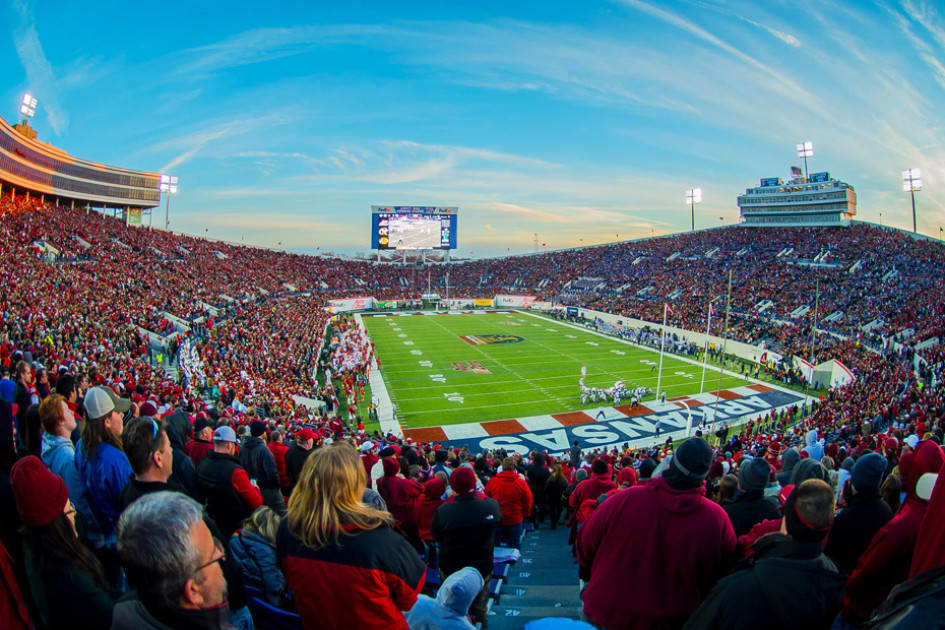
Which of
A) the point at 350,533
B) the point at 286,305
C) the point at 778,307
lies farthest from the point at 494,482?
the point at 778,307

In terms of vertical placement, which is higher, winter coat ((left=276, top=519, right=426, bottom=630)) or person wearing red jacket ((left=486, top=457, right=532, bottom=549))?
winter coat ((left=276, top=519, right=426, bottom=630))

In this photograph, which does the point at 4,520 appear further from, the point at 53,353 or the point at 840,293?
the point at 840,293

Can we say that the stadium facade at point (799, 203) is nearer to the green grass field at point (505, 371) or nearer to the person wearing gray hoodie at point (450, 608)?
the green grass field at point (505, 371)

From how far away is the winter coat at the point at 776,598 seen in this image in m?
2.10

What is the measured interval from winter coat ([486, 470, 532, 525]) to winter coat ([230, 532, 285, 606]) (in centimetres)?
295

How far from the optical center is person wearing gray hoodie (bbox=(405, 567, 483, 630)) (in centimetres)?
280

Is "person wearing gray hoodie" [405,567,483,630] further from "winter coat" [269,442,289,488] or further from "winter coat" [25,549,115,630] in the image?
"winter coat" [269,442,289,488]

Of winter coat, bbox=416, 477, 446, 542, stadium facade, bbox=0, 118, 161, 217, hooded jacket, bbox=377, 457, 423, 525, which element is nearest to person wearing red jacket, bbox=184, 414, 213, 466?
hooded jacket, bbox=377, 457, 423, 525

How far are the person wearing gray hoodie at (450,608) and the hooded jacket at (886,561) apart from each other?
2.17 meters

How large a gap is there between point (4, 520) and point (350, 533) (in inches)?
75.1

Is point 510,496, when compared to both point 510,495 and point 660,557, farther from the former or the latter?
point 660,557

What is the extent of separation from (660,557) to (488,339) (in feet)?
121

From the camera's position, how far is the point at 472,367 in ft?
98.7

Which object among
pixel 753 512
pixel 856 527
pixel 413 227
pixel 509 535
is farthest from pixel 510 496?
pixel 413 227
